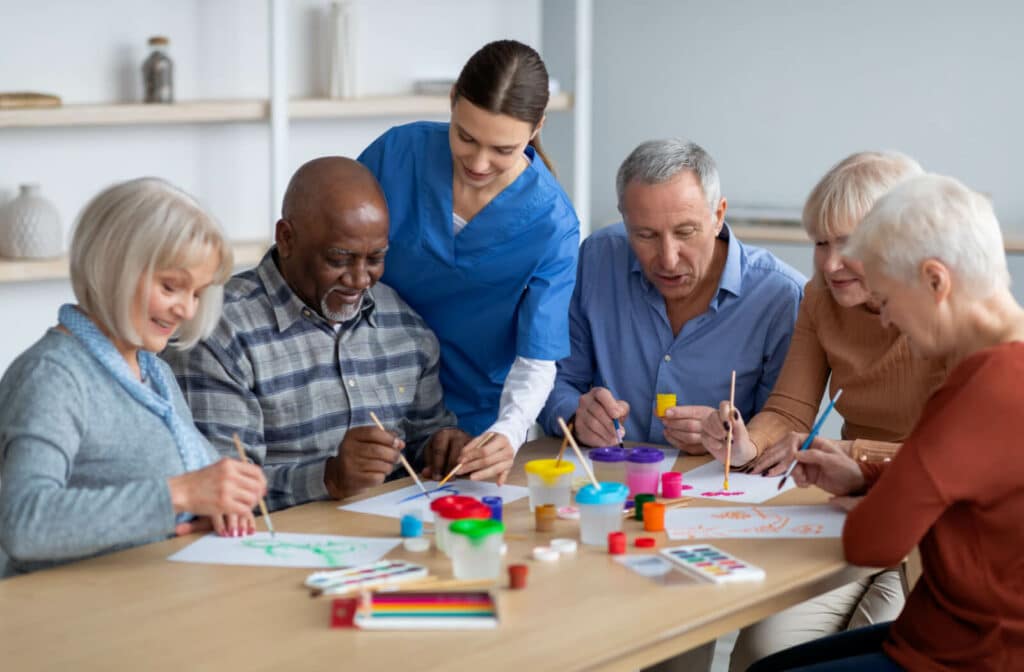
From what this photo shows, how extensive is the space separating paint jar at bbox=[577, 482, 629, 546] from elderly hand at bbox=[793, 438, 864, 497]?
37 cm

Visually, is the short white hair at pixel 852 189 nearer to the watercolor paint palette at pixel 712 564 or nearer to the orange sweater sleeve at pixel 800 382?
the orange sweater sleeve at pixel 800 382

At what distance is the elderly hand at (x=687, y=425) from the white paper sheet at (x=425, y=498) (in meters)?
0.40

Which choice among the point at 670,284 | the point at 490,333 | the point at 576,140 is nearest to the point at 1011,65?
the point at 576,140

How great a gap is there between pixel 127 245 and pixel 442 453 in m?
0.74

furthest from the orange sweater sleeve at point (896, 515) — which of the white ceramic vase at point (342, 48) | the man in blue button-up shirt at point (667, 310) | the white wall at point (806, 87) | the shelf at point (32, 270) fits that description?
the white ceramic vase at point (342, 48)

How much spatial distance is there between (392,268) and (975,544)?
1360 millimetres

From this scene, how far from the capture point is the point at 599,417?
2656mm

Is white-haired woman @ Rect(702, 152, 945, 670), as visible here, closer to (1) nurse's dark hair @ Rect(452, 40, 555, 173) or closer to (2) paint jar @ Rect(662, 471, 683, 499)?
(2) paint jar @ Rect(662, 471, 683, 499)

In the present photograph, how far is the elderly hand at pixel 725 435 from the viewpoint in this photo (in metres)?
2.45

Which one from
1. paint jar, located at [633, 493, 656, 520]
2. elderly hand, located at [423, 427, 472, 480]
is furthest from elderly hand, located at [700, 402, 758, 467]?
elderly hand, located at [423, 427, 472, 480]

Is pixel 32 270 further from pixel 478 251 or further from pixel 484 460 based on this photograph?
pixel 484 460

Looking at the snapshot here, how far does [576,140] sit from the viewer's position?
5.17 meters

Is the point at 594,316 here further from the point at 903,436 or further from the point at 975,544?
the point at 975,544

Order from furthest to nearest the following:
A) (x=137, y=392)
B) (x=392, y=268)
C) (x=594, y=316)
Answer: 1. (x=594, y=316)
2. (x=392, y=268)
3. (x=137, y=392)
